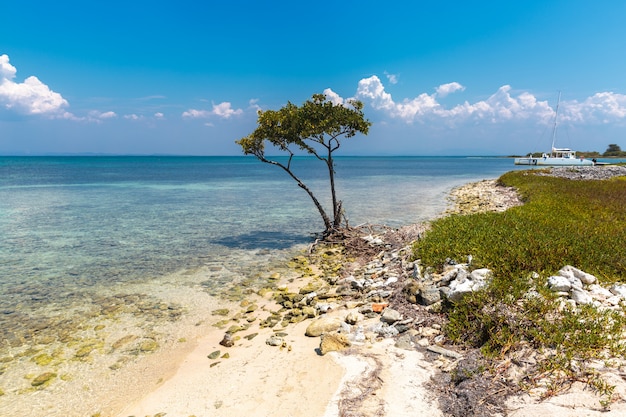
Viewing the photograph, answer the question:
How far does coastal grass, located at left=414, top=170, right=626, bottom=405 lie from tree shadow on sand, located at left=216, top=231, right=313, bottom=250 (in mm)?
8827

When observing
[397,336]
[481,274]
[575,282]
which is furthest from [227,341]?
[575,282]

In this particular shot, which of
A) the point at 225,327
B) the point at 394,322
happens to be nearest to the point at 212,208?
the point at 225,327

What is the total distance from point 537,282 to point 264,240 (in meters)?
16.8

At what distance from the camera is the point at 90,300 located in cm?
1333

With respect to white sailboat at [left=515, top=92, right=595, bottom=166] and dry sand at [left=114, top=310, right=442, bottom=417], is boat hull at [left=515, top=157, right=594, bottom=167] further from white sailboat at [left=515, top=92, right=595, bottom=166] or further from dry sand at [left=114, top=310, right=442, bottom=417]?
dry sand at [left=114, top=310, right=442, bottom=417]

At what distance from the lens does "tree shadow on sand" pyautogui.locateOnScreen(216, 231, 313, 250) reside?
21.6 meters

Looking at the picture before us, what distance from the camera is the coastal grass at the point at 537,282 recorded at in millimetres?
6461

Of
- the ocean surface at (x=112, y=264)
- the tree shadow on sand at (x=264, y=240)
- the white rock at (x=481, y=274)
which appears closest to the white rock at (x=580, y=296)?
the white rock at (x=481, y=274)

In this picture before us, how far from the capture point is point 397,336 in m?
8.42

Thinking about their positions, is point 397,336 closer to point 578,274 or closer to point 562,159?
point 578,274

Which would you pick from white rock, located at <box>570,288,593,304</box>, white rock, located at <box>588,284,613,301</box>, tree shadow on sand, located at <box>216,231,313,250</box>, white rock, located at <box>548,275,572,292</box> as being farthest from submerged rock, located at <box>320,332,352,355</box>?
tree shadow on sand, located at <box>216,231,313,250</box>

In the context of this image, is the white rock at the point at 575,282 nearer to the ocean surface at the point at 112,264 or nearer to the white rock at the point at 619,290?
the white rock at the point at 619,290

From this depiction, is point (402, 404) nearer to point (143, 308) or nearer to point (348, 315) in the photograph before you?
point (348, 315)

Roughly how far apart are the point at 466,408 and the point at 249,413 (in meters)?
3.74
